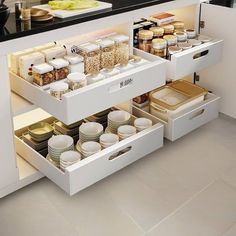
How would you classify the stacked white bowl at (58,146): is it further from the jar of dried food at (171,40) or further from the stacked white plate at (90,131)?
the jar of dried food at (171,40)

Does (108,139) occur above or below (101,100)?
below

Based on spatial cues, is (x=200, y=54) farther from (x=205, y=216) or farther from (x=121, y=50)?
(x=205, y=216)

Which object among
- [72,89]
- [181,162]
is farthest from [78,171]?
[181,162]

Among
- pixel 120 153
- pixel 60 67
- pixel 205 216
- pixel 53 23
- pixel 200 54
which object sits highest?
pixel 53 23

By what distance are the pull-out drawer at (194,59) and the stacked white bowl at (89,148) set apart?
52 cm

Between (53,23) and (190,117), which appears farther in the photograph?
(190,117)

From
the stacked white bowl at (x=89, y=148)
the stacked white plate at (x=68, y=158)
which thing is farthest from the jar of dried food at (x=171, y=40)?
the stacked white plate at (x=68, y=158)

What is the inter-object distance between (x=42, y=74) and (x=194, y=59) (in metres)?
→ 0.84

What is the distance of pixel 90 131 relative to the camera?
2.24 m

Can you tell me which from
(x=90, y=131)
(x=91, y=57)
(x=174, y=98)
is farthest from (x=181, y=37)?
(x=90, y=131)

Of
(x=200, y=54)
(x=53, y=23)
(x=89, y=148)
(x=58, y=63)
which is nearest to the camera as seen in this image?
(x=53, y=23)

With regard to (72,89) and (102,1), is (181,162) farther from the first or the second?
(102,1)

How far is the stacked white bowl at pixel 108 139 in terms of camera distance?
6.99ft

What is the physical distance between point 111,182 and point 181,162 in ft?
1.27
